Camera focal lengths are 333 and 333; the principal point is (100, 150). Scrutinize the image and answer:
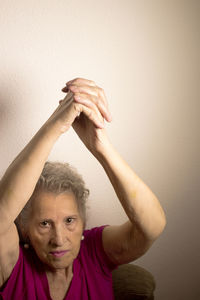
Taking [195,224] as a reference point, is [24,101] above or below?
above

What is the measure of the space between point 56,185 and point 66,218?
0.13 meters

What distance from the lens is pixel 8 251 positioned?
1.11 metres

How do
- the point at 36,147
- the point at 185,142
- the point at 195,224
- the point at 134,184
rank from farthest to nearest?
the point at 195,224
the point at 185,142
the point at 134,184
the point at 36,147

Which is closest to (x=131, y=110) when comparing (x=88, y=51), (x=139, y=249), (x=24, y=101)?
(x=88, y=51)

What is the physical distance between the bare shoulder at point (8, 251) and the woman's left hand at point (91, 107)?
380 millimetres

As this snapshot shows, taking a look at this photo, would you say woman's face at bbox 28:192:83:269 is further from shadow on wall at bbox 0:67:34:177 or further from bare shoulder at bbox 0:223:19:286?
shadow on wall at bbox 0:67:34:177

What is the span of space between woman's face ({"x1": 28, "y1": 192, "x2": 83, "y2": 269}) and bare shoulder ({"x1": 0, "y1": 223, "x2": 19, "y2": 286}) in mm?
96

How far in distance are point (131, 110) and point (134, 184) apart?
48 cm

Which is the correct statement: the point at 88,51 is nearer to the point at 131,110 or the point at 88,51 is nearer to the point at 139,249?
the point at 131,110

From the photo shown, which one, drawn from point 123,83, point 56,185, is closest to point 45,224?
point 56,185

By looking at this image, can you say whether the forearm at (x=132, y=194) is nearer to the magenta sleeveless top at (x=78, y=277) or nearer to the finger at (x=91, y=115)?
the finger at (x=91, y=115)

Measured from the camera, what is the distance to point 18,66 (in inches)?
50.8

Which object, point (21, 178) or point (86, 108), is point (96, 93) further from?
point (21, 178)

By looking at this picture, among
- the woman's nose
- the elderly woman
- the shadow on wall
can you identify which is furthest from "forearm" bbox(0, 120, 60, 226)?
the shadow on wall
